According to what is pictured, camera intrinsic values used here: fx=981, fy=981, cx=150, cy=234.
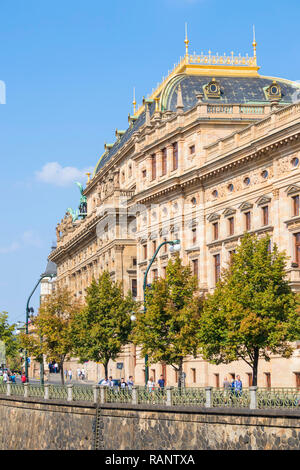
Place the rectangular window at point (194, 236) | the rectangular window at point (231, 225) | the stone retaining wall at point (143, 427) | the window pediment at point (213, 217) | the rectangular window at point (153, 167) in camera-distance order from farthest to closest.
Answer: the rectangular window at point (153, 167) < the rectangular window at point (194, 236) < the window pediment at point (213, 217) < the rectangular window at point (231, 225) < the stone retaining wall at point (143, 427)

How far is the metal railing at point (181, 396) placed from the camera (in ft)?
103

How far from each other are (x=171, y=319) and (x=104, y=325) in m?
16.1

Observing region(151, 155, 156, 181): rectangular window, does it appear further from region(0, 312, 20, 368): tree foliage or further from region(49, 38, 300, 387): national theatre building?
region(0, 312, 20, 368): tree foliage

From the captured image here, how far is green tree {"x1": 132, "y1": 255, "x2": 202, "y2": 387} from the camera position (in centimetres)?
5169

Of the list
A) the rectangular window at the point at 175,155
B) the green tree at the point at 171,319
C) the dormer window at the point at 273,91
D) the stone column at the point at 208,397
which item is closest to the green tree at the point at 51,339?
the rectangular window at the point at 175,155

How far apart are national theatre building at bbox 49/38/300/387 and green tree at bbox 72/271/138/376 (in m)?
2.76

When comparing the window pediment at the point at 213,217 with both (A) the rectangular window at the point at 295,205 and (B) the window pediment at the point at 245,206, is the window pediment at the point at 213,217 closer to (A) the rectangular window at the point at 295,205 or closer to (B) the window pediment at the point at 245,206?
(B) the window pediment at the point at 245,206

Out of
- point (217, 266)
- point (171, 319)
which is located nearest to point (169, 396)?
point (171, 319)

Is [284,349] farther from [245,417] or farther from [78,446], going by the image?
Answer: [245,417]

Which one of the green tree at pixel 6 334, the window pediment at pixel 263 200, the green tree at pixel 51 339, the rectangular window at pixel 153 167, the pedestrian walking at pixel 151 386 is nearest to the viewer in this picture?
the pedestrian walking at pixel 151 386

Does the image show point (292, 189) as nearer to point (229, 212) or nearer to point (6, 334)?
point (229, 212)

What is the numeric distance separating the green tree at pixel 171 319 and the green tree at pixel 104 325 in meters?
12.8

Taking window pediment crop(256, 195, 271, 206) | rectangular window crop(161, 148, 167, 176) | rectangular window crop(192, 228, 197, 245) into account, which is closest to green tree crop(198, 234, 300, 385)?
window pediment crop(256, 195, 271, 206)

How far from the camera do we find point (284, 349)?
4875 centimetres
